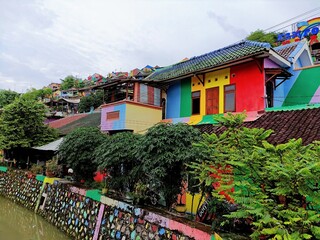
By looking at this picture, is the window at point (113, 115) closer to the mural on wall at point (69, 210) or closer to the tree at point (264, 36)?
the mural on wall at point (69, 210)

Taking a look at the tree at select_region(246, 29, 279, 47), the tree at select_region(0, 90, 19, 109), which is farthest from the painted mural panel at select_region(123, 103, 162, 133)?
the tree at select_region(0, 90, 19, 109)

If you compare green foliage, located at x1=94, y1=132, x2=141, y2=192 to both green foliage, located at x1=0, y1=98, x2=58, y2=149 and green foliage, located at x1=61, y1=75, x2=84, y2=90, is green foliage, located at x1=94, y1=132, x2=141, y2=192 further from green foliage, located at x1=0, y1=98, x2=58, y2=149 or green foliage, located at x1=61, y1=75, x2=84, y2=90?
green foliage, located at x1=61, y1=75, x2=84, y2=90

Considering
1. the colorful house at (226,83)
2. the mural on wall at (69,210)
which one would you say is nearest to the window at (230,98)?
the colorful house at (226,83)

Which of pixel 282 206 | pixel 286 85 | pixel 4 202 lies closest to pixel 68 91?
pixel 4 202

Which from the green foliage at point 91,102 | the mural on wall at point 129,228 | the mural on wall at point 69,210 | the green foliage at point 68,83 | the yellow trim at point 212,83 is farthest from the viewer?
the green foliage at point 68,83

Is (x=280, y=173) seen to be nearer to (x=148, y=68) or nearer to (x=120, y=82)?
(x=120, y=82)

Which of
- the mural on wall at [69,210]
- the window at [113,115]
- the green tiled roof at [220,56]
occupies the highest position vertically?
the green tiled roof at [220,56]

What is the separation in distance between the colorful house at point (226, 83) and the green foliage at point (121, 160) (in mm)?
4495

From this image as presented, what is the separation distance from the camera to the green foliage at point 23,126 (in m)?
16.4

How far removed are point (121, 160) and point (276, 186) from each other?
532 centimetres

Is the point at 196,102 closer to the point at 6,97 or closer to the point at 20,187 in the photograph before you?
the point at 20,187

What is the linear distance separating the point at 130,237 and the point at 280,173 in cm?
495

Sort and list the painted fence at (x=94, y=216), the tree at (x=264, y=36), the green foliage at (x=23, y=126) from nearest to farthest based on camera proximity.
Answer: the painted fence at (x=94, y=216) < the green foliage at (x=23, y=126) < the tree at (x=264, y=36)

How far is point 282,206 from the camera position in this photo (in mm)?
3521
